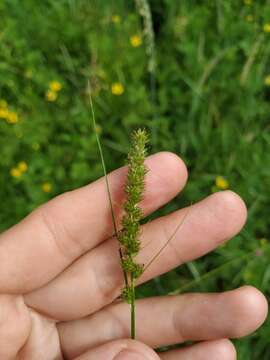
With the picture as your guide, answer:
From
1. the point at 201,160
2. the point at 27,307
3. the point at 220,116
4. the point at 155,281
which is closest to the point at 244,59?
the point at 220,116

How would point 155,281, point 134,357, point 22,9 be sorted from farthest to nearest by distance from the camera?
1. point 22,9
2. point 155,281
3. point 134,357

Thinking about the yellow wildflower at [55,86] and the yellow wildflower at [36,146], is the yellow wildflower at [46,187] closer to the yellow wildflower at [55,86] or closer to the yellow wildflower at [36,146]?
the yellow wildflower at [36,146]

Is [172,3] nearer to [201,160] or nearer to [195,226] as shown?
[201,160]

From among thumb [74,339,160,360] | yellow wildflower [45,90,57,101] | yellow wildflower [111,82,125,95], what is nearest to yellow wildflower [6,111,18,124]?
yellow wildflower [45,90,57,101]

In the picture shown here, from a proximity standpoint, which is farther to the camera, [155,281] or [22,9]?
[22,9]

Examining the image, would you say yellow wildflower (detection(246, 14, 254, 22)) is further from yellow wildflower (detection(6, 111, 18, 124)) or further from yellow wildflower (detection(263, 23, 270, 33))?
yellow wildflower (detection(6, 111, 18, 124))

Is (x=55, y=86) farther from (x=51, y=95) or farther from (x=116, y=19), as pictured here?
(x=116, y=19)

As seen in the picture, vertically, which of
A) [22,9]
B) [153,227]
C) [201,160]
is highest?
[22,9]

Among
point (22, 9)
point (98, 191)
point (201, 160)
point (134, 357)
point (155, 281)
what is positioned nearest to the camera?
point (134, 357)
